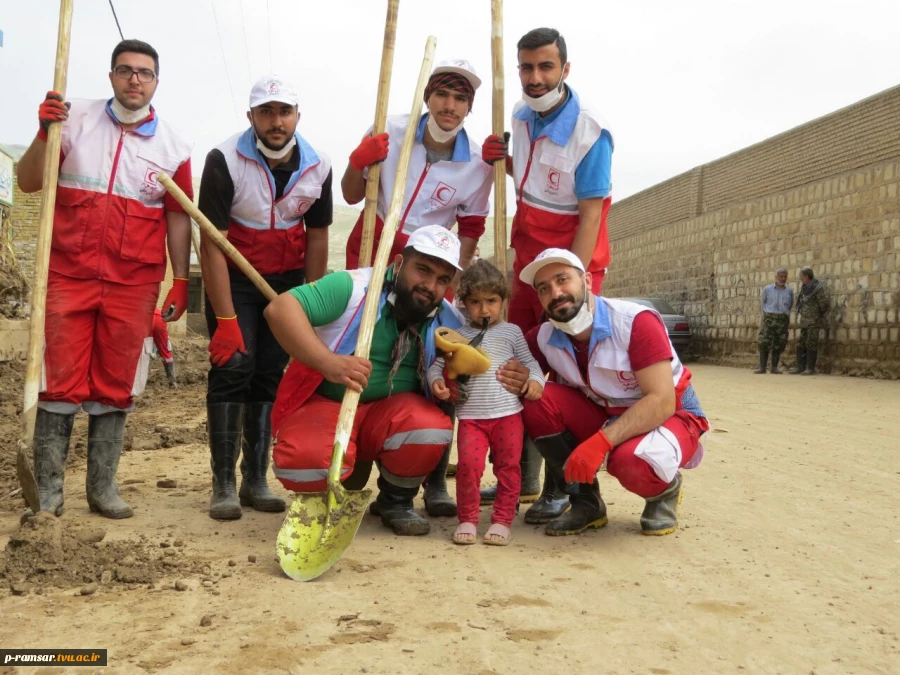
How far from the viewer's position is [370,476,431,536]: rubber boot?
396 centimetres

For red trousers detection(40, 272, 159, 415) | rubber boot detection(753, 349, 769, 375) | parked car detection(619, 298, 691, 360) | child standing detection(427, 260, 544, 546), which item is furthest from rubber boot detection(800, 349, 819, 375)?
red trousers detection(40, 272, 159, 415)

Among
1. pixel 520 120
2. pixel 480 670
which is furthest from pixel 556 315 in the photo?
pixel 480 670

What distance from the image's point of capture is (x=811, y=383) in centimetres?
1289

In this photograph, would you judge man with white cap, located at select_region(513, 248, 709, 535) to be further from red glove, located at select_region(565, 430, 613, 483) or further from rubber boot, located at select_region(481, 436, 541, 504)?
rubber boot, located at select_region(481, 436, 541, 504)

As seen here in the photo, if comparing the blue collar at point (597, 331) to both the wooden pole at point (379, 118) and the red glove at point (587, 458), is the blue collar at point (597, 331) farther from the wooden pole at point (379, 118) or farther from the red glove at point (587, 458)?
the wooden pole at point (379, 118)

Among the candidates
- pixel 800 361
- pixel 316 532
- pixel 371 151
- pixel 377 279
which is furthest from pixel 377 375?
pixel 800 361

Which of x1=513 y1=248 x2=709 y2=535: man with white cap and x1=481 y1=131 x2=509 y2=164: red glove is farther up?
x1=481 y1=131 x2=509 y2=164: red glove

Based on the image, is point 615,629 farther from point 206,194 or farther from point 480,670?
point 206,194

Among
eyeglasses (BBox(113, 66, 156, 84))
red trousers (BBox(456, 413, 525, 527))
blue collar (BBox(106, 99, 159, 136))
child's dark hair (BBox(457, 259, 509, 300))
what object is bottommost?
red trousers (BBox(456, 413, 525, 527))

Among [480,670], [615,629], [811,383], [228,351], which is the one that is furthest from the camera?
[811,383]

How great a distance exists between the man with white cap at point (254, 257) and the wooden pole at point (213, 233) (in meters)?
0.08

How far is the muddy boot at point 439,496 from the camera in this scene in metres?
4.39

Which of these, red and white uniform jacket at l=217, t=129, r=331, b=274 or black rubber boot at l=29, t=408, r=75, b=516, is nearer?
black rubber boot at l=29, t=408, r=75, b=516

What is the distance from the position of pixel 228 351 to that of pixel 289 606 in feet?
5.22
